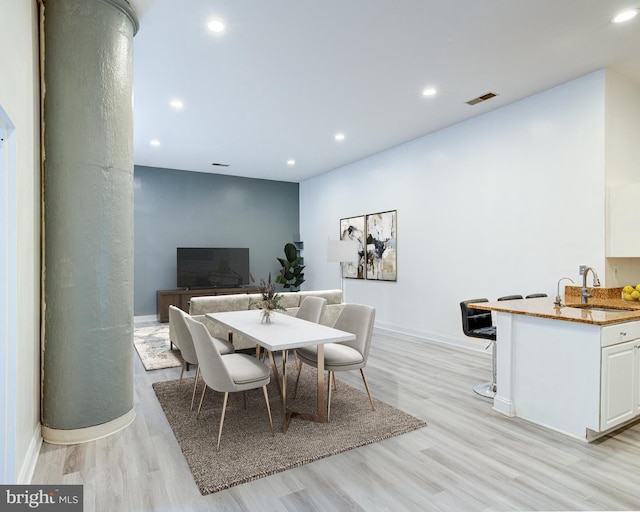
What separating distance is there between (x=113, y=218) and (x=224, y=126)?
305 cm

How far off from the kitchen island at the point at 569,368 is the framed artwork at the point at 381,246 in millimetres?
3282

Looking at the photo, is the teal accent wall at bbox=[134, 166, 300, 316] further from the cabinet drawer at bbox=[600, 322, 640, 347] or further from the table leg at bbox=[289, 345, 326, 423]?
the cabinet drawer at bbox=[600, 322, 640, 347]

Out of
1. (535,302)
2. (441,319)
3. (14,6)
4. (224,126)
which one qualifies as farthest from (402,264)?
(14,6)

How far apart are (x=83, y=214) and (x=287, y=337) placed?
166cm

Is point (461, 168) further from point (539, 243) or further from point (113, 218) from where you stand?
point (113, 218)

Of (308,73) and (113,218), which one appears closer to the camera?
(113,218)

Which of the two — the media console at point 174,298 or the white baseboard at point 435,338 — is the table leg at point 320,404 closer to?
the white baseboard at point 435,338

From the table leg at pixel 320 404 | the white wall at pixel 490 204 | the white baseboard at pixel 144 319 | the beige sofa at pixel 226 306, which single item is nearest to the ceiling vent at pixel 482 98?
the white wall at pixel 490 204

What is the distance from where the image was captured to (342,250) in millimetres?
6453

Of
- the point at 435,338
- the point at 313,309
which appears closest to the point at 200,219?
the point at 313,309

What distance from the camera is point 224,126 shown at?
5508 millimetres

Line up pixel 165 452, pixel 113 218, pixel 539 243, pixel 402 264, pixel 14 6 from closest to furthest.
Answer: pixel 14 6, pixel 165 452, pixel 113 218, pixel 539 243, pixel 402 264

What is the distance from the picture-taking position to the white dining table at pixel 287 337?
2711 mm

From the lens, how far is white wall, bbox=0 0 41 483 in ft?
6.27
